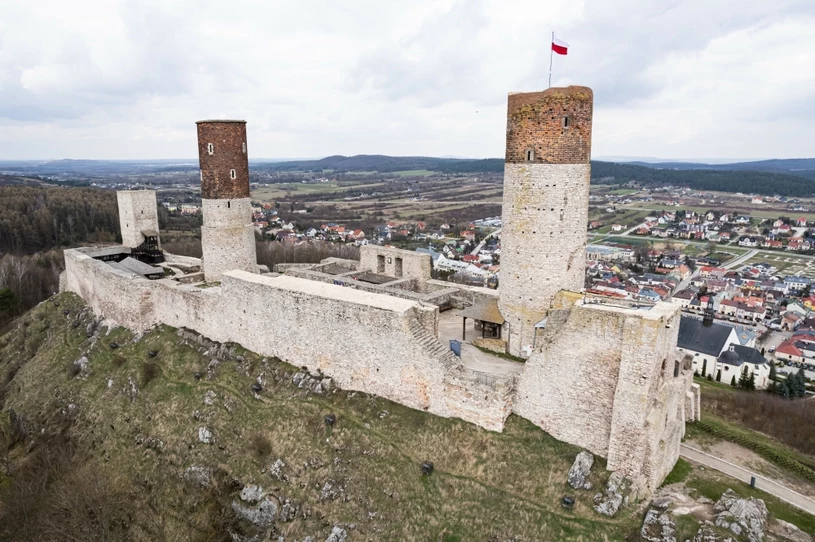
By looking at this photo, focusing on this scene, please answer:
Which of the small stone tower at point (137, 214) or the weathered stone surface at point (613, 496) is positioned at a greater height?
the small stone tower at point (137, 214)

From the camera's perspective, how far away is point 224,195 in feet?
97.1

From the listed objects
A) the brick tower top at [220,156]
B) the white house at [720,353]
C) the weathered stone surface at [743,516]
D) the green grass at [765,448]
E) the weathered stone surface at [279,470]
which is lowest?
the white house at [720,353]

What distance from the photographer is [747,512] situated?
14.1 m

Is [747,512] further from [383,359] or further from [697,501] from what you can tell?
[383,359]

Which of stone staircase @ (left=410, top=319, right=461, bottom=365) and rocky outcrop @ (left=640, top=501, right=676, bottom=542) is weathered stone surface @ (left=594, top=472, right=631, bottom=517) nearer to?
rocky outcrop @ (left=640, top=501, right=676, bottom=542)

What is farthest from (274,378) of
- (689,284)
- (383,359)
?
(689,284)

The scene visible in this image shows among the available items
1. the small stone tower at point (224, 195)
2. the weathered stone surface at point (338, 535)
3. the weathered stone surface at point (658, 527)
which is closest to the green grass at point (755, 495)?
the weathered stone surface at point (658, 527)

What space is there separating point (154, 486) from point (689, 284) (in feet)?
285

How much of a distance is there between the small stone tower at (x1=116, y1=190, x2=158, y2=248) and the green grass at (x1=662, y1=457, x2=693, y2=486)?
1420 inches

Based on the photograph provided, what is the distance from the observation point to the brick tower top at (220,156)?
29297 millimetres

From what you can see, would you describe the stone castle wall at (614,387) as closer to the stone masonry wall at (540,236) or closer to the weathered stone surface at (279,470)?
the stone masonry wall at (540,236)

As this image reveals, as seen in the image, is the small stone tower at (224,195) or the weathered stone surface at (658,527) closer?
the weathered stone surface at (658,527)

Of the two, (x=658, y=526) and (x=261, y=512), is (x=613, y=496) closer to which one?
(x=658, y=526)

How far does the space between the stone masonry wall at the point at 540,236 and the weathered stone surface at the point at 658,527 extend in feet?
24.5
